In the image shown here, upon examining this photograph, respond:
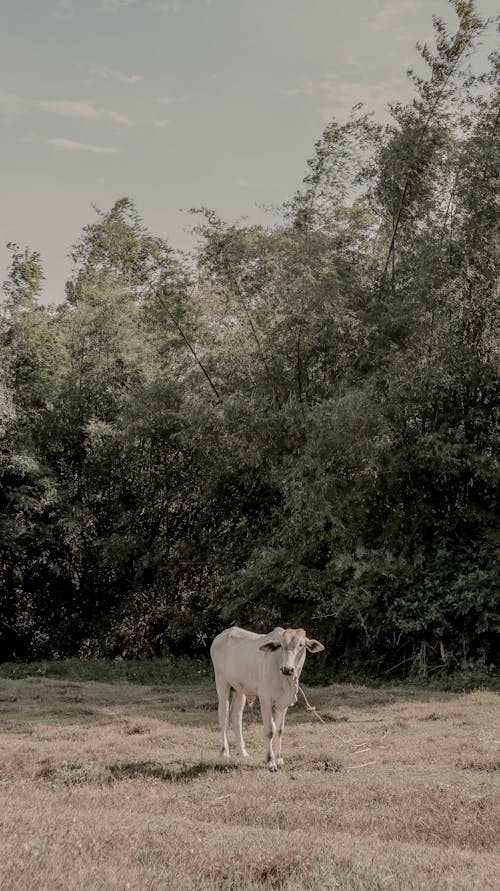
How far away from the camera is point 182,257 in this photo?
685 inches

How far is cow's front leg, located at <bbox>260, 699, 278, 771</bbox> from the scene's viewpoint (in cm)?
787

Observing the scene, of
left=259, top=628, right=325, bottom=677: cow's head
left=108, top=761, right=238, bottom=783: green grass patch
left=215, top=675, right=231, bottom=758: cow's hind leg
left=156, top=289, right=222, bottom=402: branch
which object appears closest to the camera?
left=108, top=761, right=238, bottom=783: green grass patch

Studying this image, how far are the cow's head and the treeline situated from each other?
6480 mm

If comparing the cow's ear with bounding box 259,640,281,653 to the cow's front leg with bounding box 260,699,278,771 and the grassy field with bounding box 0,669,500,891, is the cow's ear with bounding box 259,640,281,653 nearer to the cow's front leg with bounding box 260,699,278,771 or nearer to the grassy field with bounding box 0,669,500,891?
the cow's front leg with bounding box 260,699,278,771

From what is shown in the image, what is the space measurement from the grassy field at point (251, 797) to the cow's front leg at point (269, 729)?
177mm

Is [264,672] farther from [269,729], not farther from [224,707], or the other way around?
[224,707]

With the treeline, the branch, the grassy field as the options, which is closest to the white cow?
the grassy field

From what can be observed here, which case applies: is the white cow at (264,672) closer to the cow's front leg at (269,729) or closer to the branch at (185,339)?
the cow's front leg at (269,729)

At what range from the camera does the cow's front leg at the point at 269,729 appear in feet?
25.8

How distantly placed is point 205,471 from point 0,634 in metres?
6.05

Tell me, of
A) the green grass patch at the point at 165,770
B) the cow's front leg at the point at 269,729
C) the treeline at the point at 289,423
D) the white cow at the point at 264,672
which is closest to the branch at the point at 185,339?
the treeline at the point at 289,423

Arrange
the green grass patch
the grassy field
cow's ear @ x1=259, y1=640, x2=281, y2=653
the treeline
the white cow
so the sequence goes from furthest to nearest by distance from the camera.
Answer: the treeline, cow's ear @ x1=259, y1=640, x2=281, y2=653, the white cow, the green grass patch, the grassy field

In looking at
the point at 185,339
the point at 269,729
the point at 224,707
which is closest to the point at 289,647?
the point at 269,729

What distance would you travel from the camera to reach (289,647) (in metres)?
7.98
